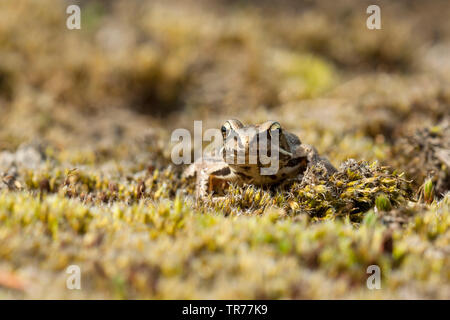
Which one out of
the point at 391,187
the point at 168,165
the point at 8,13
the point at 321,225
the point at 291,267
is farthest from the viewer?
the point at 8,13

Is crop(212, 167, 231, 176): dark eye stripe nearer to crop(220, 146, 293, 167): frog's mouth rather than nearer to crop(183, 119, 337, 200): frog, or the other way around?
crop(183, 119, 337, 200): frog

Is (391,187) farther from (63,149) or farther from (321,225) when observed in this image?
(63,149)

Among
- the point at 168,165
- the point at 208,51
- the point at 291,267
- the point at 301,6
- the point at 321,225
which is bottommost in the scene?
the point at 291,267

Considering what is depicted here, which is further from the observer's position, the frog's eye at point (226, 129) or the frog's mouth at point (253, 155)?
the frog's eye at point (226, 129)

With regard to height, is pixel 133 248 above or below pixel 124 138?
below

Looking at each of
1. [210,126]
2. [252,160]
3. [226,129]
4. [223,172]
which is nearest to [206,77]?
[210,126]

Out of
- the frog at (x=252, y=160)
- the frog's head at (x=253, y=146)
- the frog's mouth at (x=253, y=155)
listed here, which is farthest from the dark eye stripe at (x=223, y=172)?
the frog's mouth at (x=253, y=155)

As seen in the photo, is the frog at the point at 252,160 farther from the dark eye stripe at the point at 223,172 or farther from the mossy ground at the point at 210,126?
the mossy ground at the point at 210,126

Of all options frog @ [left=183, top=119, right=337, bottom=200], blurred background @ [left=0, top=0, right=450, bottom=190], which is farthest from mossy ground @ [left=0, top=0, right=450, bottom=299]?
frog @ [left=183, top=119, right=337, bottom=200]

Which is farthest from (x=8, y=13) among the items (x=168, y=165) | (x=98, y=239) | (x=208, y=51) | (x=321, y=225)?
(x=321, y=225)
